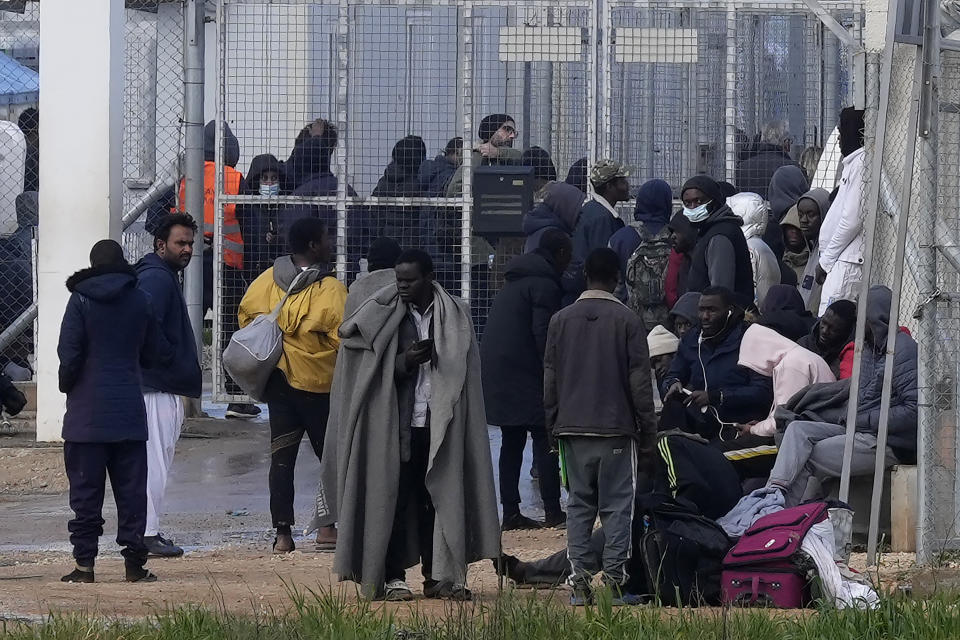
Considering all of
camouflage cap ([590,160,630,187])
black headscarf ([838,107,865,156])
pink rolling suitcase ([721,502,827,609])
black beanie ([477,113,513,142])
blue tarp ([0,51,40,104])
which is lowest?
→ pink rolling suitcase ([721,502,827,609])

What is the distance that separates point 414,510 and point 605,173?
15.4ft

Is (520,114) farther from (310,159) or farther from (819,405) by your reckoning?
(819,405)

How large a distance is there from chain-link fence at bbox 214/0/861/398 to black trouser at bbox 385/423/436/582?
205 inches

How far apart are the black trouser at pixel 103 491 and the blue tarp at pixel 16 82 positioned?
8.34 metres

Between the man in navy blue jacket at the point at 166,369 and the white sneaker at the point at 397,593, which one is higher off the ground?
the man in navy blue jacket at the point at 166,369

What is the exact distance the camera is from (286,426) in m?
9.61

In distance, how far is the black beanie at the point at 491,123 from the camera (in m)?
13.0

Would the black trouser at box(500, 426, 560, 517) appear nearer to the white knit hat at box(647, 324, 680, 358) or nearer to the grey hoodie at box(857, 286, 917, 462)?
the white knit hat at box(647, 324, 680, 358)

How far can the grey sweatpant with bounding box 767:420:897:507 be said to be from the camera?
9062mm

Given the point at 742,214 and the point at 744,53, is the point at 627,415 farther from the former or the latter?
the point at 744,53

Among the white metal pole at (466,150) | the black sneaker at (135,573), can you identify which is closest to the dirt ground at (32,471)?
the white metal pole at (466,150)

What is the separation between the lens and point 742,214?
12164mm

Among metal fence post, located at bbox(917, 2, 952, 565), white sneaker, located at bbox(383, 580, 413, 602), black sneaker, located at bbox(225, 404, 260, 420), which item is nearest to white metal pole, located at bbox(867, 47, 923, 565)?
metal fence post, located at bbox(917, 2, 952, 565)

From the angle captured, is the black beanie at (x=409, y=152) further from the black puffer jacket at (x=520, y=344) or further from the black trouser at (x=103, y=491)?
the black trouser at (x=103, y=491)
